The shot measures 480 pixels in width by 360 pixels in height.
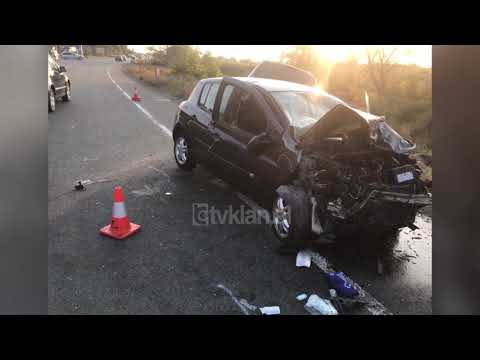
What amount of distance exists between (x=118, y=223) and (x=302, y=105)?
9.16ft

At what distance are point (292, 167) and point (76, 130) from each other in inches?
329

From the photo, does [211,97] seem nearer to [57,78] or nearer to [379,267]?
[379,267]

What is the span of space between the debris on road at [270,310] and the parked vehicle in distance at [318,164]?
1017 mm

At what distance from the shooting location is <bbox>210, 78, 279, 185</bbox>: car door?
16.4ft

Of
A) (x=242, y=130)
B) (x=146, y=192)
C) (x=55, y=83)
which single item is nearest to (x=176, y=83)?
(x=55, y=83)

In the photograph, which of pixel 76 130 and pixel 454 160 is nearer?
pixel 454 160

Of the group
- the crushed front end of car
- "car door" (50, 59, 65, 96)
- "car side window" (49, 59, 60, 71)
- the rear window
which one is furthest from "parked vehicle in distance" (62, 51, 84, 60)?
the crushed front end of car

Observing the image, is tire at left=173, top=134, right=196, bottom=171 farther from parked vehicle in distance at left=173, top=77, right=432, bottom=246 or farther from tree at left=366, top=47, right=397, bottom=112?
tree at left=366, top=47, right=397, bottom=112

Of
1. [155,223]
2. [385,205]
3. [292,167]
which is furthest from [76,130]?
[385,205]

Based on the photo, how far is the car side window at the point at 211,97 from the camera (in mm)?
6343

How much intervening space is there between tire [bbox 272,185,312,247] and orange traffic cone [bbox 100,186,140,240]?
1835mm

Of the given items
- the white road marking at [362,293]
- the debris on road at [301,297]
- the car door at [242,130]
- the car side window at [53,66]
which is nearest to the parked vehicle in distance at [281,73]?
the car door at [242,130]

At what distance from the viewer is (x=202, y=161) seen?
6.53 metres
